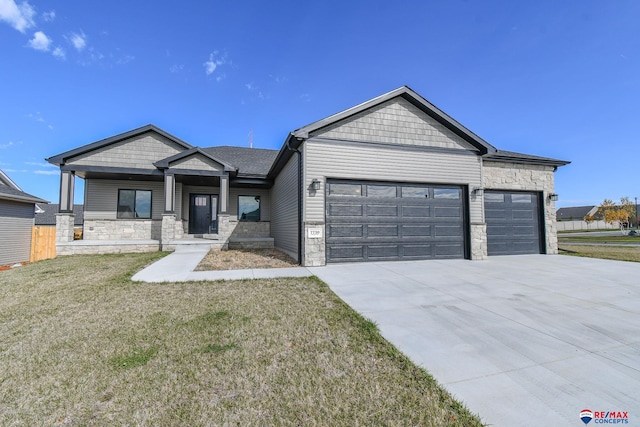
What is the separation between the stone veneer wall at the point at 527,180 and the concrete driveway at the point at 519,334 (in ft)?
15.1

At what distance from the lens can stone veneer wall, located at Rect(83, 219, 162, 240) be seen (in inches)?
498

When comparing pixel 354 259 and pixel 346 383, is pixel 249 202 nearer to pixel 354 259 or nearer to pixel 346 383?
pixel 354 259

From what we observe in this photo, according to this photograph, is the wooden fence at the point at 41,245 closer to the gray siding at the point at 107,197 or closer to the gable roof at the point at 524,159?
the gray siding at the point at 107,197

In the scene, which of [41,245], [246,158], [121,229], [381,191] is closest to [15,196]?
[41,245]

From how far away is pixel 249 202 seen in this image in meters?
15.0

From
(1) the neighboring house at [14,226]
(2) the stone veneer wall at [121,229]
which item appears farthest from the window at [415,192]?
(1) the neighboring house at [14,226]

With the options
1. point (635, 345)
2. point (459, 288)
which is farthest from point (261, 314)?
point (635, 345)

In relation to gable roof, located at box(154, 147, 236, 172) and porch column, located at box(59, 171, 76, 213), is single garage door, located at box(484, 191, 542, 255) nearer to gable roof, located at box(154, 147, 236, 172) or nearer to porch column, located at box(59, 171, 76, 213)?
gable roof, located at box(154, 147, 236, 172)

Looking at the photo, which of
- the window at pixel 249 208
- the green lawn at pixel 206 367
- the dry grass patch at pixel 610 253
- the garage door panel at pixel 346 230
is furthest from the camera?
the window at pixel 249 208

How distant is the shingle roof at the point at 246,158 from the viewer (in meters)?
13.8

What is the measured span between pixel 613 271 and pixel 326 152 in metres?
8.48

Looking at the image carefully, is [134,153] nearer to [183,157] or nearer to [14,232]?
[183,157]

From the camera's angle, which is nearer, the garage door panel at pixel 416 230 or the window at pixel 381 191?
the window at pixel 381 191

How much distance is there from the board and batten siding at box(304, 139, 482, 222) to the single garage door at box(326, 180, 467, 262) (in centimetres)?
28
